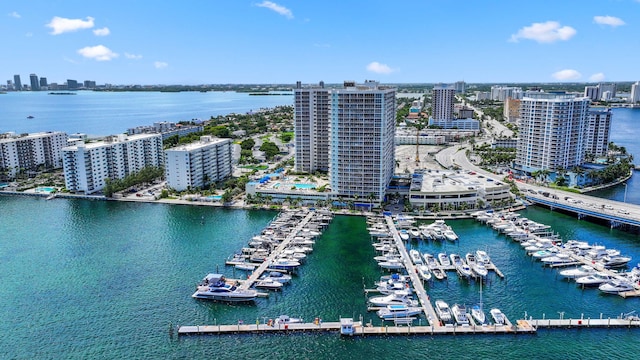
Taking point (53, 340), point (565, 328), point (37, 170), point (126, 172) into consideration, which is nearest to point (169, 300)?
point (53, 340)

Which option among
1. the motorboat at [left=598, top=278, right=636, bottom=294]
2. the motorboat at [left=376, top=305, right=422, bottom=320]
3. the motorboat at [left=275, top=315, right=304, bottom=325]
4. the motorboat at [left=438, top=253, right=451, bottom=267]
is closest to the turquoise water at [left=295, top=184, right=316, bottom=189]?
the motorboat at [left=438, top=253, right=451, bottom=267]

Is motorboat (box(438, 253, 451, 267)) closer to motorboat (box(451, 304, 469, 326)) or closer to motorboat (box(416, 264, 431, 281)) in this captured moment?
motorboat (box(416, 264, 431, 281))

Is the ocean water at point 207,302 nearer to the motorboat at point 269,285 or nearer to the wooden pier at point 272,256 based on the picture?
the motorboat at point 269,285

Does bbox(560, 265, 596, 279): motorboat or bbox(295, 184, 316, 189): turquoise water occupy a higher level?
bbox(295, 184, 316, 189): turquoise water

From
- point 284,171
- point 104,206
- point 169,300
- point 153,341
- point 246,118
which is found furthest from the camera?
point 246,118

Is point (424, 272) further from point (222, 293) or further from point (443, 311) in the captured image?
point (222, 293)

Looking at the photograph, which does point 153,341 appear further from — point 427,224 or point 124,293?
point 427,224

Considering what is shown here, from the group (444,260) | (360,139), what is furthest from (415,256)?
(360,139)

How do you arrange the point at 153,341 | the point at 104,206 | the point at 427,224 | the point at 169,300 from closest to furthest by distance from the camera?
the point at 153,341 → the point at 169,300 → the point at 427,224 → the point at 104,206
